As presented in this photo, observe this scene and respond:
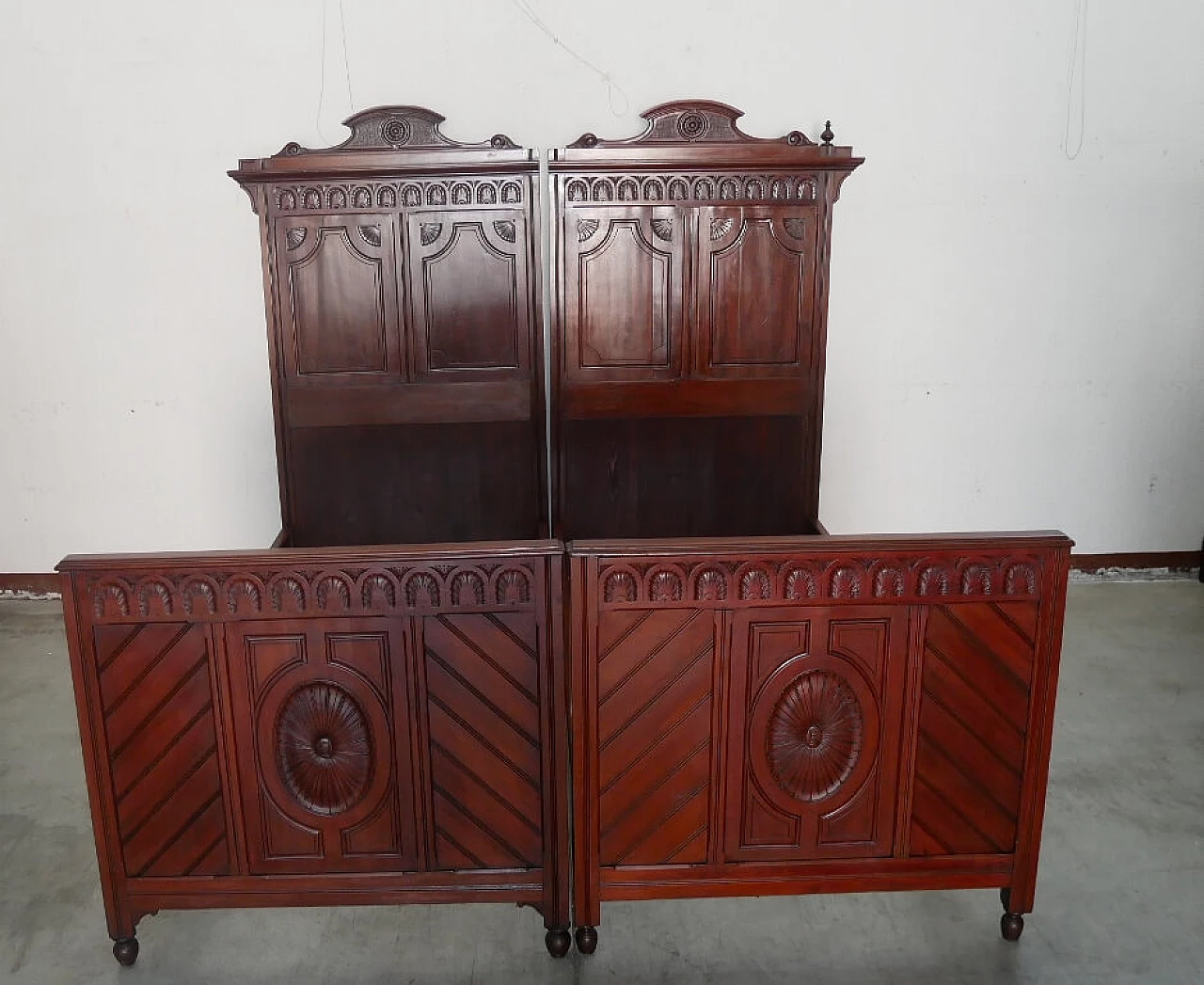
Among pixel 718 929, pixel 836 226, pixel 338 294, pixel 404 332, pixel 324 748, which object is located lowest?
pixel 718 929

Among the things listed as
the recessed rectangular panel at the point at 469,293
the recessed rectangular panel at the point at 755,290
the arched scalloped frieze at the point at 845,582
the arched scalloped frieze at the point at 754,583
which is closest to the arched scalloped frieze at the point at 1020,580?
the arched scalloped frieze at the point at 845,582

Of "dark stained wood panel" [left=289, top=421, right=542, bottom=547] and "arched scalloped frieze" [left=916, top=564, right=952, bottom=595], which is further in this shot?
"dark stained wood panel" [left=289, top=421, right=542, bottom=547]

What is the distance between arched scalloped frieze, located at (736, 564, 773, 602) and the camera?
1.77 metres

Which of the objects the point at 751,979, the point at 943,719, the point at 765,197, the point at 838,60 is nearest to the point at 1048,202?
the point at 838,60

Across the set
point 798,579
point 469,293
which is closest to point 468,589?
point 798,579

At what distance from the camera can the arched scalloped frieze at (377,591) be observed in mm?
1766

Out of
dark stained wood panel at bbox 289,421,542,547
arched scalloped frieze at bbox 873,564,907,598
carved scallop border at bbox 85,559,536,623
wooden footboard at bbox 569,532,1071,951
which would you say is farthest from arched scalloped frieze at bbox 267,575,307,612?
dark stained wood panel at bbox 289,421,542,547

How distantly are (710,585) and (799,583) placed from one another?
168 millimetres

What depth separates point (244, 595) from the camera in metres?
1.75

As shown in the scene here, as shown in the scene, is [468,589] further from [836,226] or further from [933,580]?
[836,226]

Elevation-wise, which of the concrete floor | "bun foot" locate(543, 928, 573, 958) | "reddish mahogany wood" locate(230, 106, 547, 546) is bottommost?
the concrete floor

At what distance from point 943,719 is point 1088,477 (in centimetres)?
257

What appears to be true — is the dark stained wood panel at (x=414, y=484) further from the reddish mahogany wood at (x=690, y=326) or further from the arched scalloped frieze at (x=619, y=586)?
the arched scalloped frieze at (x=619, y=586)

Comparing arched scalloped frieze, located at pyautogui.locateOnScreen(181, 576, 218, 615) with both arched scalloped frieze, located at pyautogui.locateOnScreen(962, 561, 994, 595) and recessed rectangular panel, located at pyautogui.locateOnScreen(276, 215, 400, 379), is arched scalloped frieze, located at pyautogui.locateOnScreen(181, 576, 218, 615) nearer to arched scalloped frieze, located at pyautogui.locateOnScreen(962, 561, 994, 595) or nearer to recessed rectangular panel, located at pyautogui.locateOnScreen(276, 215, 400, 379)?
recessed rectangular panel, located at pyautogui.locateOnScreen(276, 215, 400, 379)
